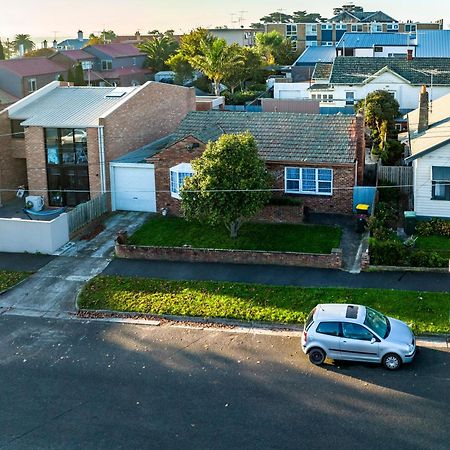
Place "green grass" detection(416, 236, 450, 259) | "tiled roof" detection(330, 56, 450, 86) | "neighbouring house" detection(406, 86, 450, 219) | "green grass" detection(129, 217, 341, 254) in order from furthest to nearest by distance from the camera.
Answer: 1. "tiled roof" detection(330, 56, 450, 86)
2. "neighbouring house" detection(406, 86, 450, 219)
3. "green grass" detection(129, 217, 341, 254)
4. "green grass" detection(416, 236, 450, 259)

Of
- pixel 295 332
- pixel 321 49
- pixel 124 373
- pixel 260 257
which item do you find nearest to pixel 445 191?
pixel 260 257

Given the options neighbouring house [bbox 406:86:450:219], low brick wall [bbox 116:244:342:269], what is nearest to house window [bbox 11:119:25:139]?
low brick wall [bbox 116:244:342:269]

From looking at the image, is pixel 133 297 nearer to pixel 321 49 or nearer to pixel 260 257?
pixel 260 257

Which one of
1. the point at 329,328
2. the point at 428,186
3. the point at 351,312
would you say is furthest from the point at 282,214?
the point at 329,328

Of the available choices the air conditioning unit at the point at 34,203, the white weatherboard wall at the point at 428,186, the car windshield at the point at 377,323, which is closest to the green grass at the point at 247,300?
the car windshield at the point at 377,323

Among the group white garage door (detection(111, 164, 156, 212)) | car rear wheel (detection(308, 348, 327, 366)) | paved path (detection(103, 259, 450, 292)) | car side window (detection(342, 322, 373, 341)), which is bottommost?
car rear wheel (detection(308, 348, 327, 366))

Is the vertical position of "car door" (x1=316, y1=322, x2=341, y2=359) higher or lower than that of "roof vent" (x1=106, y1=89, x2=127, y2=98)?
lower

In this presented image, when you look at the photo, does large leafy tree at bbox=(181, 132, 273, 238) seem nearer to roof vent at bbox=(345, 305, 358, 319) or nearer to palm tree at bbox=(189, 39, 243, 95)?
roof vent at bbox=(345, 305, 358, 319)
